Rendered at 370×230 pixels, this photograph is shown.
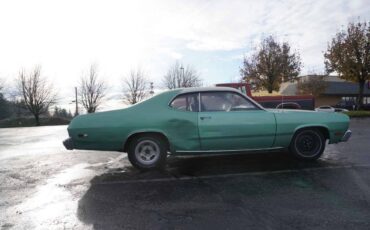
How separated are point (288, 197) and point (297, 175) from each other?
119cm

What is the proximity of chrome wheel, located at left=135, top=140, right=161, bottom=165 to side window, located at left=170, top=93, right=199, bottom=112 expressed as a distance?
769 millimetres

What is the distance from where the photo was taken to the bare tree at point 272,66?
124 ft

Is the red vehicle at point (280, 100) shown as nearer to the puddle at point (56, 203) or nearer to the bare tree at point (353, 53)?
the puddle at point (56, 203)

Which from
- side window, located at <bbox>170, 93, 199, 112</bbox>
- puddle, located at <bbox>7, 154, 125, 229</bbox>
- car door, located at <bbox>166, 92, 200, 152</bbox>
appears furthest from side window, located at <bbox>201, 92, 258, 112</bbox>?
puddle, located at <bbox>7, 154, 125, 229</bbox>

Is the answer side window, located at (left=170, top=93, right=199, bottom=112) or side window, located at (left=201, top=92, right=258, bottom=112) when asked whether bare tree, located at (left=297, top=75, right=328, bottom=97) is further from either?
side window, located at (left=170, top=93, right=199, bottom=112)

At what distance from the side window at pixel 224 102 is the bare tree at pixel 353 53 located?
87.6 feet

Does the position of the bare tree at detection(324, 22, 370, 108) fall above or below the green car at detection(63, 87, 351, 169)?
above

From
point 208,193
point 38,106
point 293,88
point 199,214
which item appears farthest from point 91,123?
point 293,88

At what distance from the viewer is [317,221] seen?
369 cm

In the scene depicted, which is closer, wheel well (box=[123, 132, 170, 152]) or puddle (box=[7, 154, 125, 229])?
puddle (box=[7, 154, 125, 229])

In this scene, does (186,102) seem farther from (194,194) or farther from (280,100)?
(280,100)

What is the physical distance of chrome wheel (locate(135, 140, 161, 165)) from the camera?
6113mm

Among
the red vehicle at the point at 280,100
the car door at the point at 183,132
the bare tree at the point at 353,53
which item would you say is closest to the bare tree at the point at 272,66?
the bare tree at the point at 353,53

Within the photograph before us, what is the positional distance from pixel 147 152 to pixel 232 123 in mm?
1551
